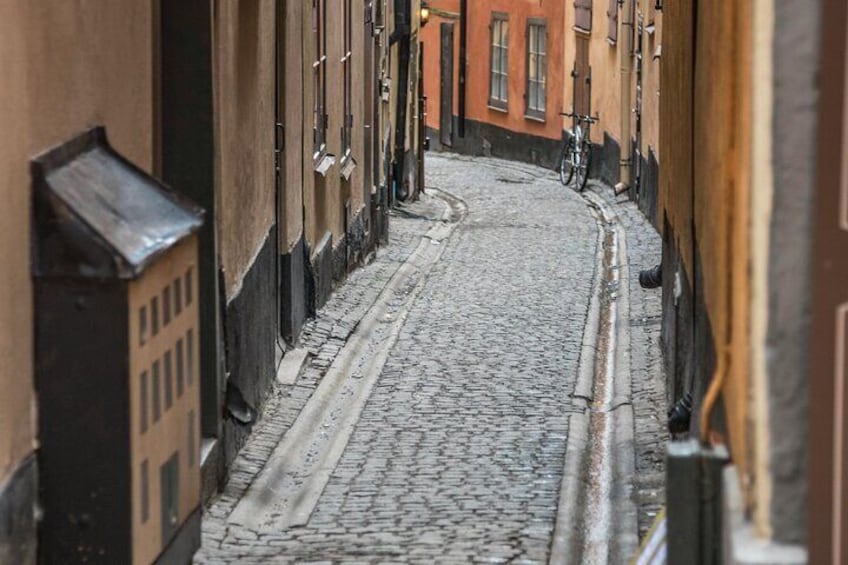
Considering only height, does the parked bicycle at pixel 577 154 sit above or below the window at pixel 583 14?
below

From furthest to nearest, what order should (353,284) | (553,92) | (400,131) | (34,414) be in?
(553,92), (400,131), (353,284), (34,414)

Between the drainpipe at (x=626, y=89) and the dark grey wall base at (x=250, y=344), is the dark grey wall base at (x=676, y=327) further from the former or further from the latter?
the drainpipe at (x=626, y=89)

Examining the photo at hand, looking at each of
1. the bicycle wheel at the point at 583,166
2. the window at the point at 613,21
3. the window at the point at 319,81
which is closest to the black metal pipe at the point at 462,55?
the bicycle wheel at the point at 583,166

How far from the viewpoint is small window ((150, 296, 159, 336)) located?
5.82 meters

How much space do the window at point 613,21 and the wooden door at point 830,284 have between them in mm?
20969

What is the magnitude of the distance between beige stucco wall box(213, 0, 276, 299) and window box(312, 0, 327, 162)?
245cm

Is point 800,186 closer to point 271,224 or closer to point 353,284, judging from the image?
point 271,224

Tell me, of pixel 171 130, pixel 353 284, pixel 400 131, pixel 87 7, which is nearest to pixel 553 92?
pixel 400 131

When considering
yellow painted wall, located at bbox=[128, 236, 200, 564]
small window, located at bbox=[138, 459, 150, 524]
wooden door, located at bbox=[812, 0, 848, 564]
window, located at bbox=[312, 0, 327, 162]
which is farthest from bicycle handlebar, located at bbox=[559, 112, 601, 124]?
wooden door, located at bbox=[812, 0, 848, 564]

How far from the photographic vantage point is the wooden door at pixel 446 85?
34.9m

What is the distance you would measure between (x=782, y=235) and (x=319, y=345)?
885 cm

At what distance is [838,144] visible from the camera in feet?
13.0

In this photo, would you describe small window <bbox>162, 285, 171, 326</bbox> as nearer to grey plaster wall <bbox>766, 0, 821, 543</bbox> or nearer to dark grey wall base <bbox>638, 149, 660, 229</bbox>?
grey plaster wall <bbox>766, 0, 821, 543</bbox>

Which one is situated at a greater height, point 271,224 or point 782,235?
point 782,235
